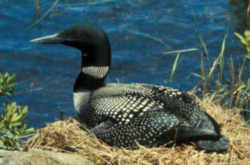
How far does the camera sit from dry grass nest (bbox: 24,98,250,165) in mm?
4457

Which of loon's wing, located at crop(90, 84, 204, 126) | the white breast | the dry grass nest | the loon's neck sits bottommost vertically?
the dry grass nest

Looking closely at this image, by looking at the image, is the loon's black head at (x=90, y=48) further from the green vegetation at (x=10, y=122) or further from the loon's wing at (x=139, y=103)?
the green vegetation at (x=10, y=122)

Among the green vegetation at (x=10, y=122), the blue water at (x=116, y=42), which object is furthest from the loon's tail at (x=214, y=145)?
the blue water at (x=116, y=42)

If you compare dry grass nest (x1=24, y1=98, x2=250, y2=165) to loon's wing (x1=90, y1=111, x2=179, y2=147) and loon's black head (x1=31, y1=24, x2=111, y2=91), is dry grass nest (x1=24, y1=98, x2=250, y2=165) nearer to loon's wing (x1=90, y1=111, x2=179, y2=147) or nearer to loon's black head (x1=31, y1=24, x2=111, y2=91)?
loon's wing (x1=90, y1=111, x2=179, y2=147)

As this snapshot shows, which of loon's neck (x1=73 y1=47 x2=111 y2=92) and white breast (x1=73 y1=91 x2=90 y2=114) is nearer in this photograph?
white breast (x1=73 y1=91 x2=90 y2=114)

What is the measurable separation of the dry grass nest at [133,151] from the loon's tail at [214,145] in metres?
0.04

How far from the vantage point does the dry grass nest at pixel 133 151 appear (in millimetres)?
4457

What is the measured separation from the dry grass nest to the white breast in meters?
→ 0.15

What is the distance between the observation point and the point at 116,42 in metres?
7.82

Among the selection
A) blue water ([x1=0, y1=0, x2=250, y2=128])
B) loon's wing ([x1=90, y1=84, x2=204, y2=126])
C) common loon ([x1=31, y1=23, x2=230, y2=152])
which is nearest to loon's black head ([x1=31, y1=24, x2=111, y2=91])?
common loon ([x1=31, y1=23, x2=230, y2=152])

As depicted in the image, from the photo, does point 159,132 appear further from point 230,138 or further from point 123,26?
point 123,26

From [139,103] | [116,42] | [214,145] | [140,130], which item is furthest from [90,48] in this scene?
[116,42]

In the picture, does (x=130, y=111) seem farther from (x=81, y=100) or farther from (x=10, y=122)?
(x=10, y=122)

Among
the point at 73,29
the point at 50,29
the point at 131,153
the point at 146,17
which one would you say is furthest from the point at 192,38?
the point at 131,153
